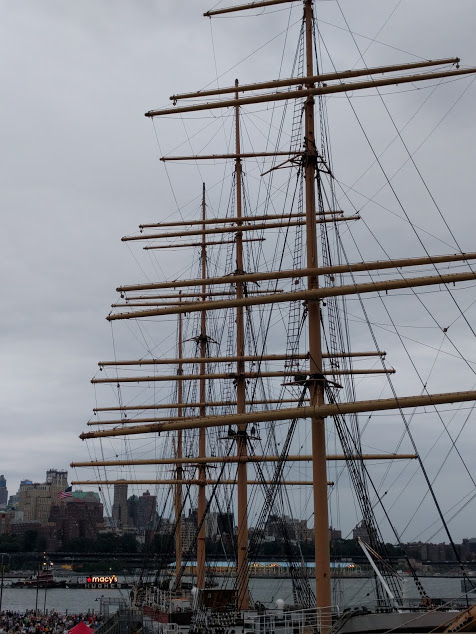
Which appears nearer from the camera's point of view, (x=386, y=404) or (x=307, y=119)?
(x=386, y=404)

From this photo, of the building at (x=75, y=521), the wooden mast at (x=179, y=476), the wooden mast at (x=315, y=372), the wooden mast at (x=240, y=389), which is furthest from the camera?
the building at (x=75, y=521)

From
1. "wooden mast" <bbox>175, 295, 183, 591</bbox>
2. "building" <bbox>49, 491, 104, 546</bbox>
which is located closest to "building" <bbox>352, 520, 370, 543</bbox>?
"wooden mast" <bbox>175, 295, 183, 591</bbox>

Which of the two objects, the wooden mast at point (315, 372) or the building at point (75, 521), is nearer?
the wooden mast at point (315, 372)

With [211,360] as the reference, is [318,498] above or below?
below

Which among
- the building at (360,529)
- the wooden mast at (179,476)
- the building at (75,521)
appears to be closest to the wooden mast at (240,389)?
the building at (360,529)

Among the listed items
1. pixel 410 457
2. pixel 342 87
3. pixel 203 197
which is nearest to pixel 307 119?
pixel 342 87

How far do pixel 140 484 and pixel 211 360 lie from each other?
15608mm

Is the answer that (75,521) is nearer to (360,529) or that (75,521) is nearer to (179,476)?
(179,476)

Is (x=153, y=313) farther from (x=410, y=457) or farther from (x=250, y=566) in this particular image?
(x=410, y=457)

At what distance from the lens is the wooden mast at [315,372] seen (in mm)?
22297

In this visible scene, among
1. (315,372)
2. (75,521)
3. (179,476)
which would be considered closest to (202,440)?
(179,476)

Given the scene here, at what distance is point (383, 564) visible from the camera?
73.6 feet

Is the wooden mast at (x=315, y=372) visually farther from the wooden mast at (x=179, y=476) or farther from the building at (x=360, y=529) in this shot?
the wooden mast at (x=179, y=476)

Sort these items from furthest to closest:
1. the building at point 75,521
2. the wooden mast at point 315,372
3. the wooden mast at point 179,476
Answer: the building at point 75,521 → the wooden mast at point 179,476 → the wooden mast at point 315,372
